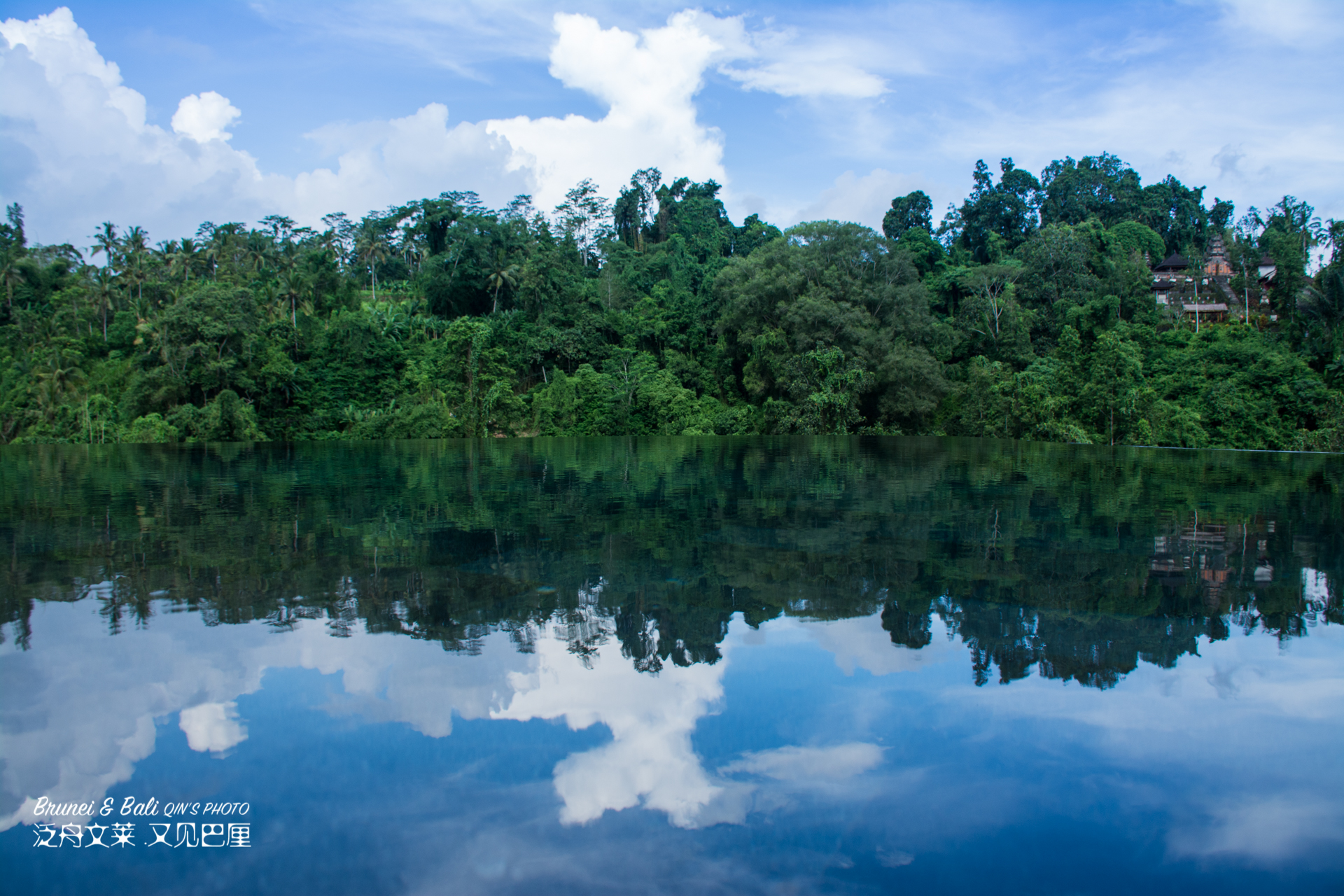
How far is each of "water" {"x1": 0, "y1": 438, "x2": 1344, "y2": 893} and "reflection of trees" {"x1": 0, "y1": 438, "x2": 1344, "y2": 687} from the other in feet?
0.15

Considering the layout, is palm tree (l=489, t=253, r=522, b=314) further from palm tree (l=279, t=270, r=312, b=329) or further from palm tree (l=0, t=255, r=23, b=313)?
palm tree (l=0, t=255, r=23, b=313)

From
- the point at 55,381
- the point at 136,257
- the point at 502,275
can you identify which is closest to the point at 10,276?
the point at 136,257

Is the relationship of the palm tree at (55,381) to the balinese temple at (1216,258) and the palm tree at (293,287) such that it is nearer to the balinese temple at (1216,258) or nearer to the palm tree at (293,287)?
the palm tree at (293,287)

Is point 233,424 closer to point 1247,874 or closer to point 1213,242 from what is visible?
point 1247,874

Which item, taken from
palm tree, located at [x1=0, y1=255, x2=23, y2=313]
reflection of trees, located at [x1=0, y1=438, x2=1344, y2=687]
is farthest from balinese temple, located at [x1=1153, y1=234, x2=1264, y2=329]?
palm tree, located at [x1=0, y1=255, x2=23, y2=313]

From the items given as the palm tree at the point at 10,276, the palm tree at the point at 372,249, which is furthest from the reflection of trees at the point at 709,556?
the palm tree at the point at 10,276

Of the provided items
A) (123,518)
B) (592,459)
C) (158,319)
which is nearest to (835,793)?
(123,518)

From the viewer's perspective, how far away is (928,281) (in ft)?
147

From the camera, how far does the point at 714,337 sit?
144 ft

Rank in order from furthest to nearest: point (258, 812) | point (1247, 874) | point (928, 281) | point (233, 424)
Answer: point (928, 281) < point (233, 424) < point (258, 812) < point (1247, 874)

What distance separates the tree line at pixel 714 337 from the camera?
93.8 feet

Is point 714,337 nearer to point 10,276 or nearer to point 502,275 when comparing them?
point 502,275

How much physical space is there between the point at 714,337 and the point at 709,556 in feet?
127

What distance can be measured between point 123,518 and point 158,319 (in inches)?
1379
